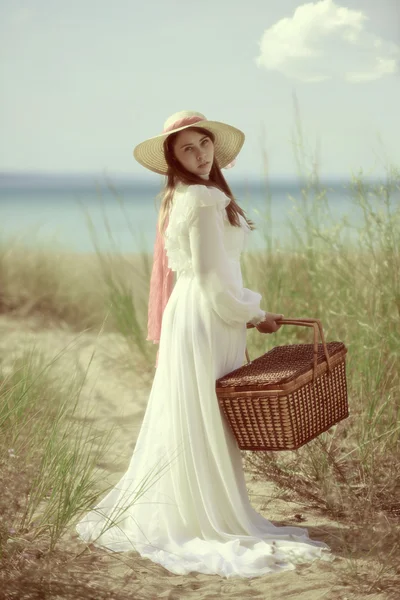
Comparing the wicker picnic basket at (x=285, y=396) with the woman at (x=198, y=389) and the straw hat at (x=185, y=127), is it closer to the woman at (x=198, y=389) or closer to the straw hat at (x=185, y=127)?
the woman at (x=198, y=389)

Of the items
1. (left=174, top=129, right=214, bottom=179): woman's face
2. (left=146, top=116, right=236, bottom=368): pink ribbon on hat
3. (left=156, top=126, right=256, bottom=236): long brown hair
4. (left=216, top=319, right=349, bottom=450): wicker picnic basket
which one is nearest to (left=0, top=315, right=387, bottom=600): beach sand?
(left=146, top=116, right=236, bottom=368): pink ribbon on hat

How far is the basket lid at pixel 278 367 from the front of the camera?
2.49 meters

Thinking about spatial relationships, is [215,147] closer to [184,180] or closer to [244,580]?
[184,180]

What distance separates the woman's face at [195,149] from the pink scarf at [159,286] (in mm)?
248

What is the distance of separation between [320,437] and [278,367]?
0.90 m

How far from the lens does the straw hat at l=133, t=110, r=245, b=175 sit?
2.71 m

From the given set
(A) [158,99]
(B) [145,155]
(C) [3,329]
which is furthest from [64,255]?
(A) [158,99]

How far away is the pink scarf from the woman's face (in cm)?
25

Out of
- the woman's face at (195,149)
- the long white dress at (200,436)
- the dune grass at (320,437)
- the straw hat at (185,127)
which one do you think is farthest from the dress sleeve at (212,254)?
the dune grass at (320,437)

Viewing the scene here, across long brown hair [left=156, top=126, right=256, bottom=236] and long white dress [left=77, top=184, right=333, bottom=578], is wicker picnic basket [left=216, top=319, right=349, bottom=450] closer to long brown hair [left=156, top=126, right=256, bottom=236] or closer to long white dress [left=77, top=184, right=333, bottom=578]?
long white dress [left=77, top=184, right=333, bottom=578]

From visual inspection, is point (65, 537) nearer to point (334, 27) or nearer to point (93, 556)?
point (93, 556)

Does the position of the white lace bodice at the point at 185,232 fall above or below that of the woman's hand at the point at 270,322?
above

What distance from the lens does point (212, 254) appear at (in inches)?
104

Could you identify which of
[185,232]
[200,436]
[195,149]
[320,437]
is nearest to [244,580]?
[200,436]
